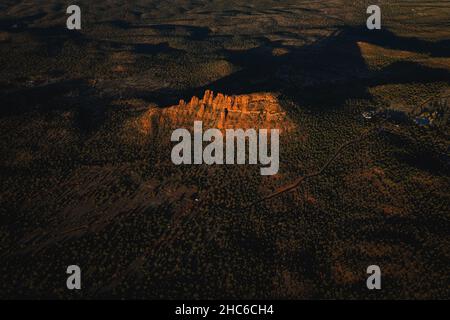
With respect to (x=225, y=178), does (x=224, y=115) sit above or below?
above

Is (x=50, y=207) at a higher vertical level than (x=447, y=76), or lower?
lower

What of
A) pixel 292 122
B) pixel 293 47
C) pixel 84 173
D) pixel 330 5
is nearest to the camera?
pixel 84 173

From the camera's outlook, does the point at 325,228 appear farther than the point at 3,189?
No

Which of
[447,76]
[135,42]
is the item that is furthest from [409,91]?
[135,42]

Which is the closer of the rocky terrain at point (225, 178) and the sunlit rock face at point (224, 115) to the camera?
the rocky terrain at point (225, 178)

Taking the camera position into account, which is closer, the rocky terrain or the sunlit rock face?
the rocky terrain

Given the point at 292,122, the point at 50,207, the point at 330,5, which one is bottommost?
the point at 50,207

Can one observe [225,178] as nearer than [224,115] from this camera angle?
Yes

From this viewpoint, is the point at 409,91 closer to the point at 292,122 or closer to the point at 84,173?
the point at 292,122
